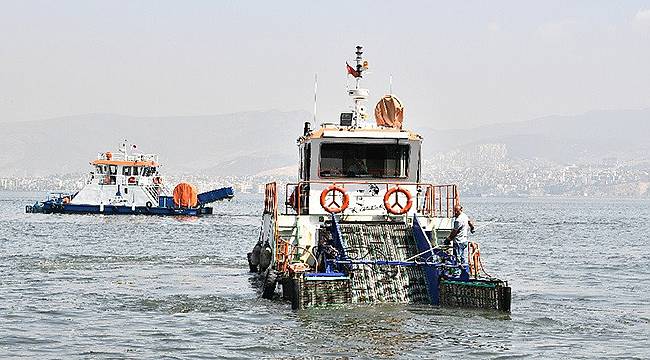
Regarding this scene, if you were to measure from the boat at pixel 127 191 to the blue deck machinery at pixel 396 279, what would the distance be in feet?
213

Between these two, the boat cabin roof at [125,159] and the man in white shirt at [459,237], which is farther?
the boat cabin roof at [125,159]

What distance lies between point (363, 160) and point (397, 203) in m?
1.76

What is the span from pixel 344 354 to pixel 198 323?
4.69 meters

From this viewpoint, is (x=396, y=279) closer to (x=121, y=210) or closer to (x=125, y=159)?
(x=121, y=210)

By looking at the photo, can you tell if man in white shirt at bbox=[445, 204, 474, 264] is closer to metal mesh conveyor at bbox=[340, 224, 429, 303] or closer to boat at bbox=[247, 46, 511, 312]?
boat at bbox=[247, 46, 511, 312]

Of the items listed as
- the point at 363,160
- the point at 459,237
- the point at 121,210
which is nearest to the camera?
the point at 459,237

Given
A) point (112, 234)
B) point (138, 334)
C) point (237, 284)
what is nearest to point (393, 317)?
point (138, 334)

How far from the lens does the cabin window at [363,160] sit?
90.0 ft

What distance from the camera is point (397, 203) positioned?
26.4 metres

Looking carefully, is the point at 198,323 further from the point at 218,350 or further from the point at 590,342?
the point at 590,342

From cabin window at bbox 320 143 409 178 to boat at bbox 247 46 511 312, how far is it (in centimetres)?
3

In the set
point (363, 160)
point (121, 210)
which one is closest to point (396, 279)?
point (363, 160)

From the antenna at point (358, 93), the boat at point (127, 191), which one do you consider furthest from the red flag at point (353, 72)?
the boat at point (127, 191)

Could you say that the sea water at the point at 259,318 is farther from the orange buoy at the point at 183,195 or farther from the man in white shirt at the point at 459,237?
the orange buoy at the point at 183,195
